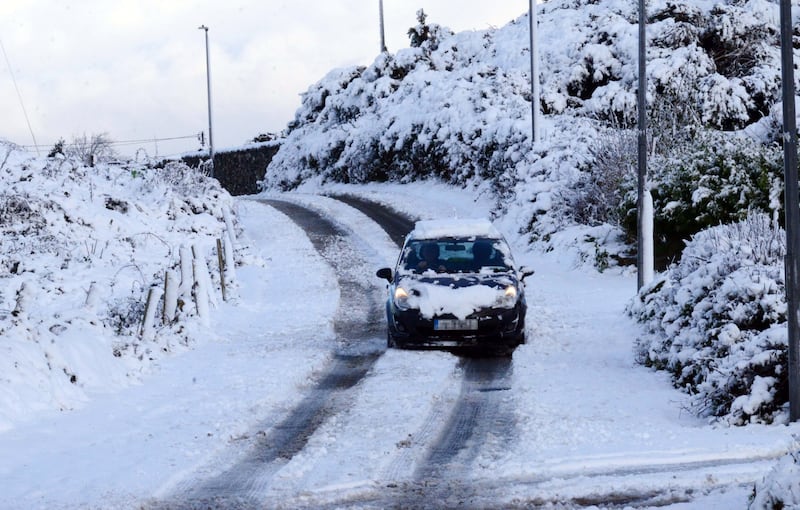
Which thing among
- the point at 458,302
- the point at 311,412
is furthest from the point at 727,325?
the point at 311,412

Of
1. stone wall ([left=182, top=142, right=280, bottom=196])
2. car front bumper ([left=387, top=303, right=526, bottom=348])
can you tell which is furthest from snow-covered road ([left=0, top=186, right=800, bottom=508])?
stone wall ([left=182, top=142, right=280, bottom=196])

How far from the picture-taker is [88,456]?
7809 millimetres

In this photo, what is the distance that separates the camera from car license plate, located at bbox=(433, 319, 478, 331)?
12109 mm

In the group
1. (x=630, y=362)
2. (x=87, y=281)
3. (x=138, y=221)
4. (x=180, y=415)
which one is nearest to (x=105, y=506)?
(x=180, y=415)

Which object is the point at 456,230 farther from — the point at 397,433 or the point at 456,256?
the point at 397,433

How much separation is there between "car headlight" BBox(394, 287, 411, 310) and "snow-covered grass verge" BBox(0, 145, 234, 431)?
3256mm

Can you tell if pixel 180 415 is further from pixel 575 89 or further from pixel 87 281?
pixel 575 89

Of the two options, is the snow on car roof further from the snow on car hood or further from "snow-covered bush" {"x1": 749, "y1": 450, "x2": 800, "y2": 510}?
"snow-covered bush" {"x1": 749, "y1": 450, "x2": 800, "y2": 510}

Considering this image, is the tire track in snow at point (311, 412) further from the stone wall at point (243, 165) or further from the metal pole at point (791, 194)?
the stone wall at point (243, 165)

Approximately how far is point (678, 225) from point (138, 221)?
559 inches

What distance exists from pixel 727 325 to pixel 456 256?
187 inches

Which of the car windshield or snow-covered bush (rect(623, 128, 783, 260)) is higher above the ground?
snow-covered bush (rect(623, 128, 783, 260))

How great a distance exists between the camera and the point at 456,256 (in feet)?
44.0

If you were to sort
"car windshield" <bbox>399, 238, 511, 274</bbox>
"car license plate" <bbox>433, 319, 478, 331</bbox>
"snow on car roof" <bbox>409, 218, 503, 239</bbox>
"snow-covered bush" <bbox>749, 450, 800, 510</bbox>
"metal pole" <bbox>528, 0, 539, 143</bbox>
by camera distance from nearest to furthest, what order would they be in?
"snow-covered bush" <bbox>749, 450, 800, 510</bbox> → "car license plate" <bbox>433, 319, 478, 331</bbox> → "car windshield" <bbox>399, 238, 511, 274</bbox> → "snow on car roof" <bbox>409, 218, 503, 239</bbox> → "metal pole" <bbox>528, 0, 539, 143</bbox>
